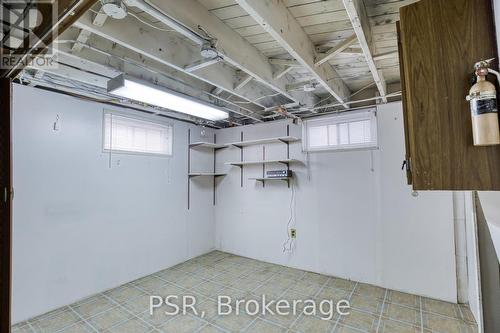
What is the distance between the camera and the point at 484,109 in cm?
86

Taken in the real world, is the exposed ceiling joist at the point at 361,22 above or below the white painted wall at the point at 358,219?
above

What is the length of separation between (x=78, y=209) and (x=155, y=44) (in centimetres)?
222

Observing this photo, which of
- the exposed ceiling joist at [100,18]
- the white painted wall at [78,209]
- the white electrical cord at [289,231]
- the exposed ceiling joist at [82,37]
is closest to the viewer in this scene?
the exposed ceiling joist at [100,18]

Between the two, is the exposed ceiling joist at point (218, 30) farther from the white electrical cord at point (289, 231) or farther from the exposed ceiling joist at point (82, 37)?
the white electrical cord at point (289, 231)

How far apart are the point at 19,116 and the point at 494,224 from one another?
151 inches

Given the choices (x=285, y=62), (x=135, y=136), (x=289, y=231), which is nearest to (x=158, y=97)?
(x=135, y=136)

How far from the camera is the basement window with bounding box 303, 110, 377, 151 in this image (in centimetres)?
337

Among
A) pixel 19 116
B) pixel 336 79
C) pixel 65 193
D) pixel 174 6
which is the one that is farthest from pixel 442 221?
pixel 19 116

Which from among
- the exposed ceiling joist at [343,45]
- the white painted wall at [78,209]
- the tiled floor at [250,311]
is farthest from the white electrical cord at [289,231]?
the exposed ceiling joist at [343,45]

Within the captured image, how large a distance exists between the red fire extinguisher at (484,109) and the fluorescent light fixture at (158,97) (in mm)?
2336

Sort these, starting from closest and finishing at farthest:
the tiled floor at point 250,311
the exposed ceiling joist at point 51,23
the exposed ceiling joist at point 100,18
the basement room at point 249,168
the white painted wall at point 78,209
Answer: the exposed ceiling joist at point 51,23
the basement room at point 249,168
the exposed ceiling joist at point 100,18
the tiled floor at point 250,311
the white painted wall at point 78,209

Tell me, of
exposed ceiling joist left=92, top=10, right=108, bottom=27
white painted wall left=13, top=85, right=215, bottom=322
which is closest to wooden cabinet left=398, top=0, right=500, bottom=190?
exposed ceiling joist left=92, top=10, right=108, bottom=27

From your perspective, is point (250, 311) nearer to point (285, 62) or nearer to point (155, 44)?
point (285, 62)

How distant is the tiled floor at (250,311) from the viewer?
2.39 m
